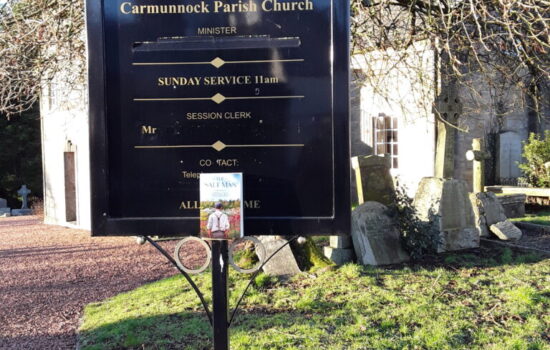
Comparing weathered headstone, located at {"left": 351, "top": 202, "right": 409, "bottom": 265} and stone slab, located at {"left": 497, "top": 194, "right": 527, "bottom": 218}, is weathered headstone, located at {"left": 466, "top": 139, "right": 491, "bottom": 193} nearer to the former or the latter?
stone slab, located at {"left": 497, "top": 194, "right": 527, "bottom": 218}

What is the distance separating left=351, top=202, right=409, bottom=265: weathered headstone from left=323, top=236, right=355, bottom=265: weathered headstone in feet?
0.36

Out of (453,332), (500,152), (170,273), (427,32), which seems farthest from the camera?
(500,152)

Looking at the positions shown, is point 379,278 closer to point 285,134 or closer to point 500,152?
point 285,134

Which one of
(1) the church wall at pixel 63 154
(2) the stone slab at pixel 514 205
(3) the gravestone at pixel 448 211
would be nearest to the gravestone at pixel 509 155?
(2) the stone slab at pixel 514 205

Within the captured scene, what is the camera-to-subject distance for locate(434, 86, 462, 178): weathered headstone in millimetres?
8234

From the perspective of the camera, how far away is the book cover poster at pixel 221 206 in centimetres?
264

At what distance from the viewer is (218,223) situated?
2645mm

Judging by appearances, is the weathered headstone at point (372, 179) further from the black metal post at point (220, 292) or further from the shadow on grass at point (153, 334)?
the black metal post at point (220, 292)

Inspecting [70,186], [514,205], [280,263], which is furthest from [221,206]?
[70,186]

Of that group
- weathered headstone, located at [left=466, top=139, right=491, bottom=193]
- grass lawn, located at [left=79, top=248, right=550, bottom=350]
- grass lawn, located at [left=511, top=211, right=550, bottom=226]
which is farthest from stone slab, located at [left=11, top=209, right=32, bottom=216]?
grass lawn, located at [left=511, top=211, right=550, bottom=226]

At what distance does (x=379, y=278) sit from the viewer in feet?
20.0

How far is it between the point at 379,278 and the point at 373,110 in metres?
10.5

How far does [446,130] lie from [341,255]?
9.24 feet

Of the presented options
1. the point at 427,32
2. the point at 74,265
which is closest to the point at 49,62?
the point at 74,265
